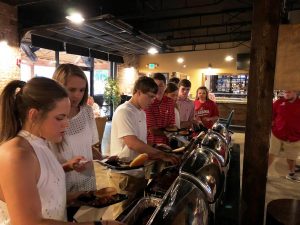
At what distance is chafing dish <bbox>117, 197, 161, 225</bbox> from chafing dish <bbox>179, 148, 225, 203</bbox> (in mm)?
227

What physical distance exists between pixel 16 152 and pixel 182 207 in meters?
0.62

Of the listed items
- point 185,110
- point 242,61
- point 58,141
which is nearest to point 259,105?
point 58,141

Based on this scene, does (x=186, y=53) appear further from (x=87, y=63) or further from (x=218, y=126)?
(x=218, y=126)

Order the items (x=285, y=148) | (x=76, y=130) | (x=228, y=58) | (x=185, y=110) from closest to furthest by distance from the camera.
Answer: (x=76, y=130)
(x=185, y=110)
(x=285, y=148)
(x=228, y=58)

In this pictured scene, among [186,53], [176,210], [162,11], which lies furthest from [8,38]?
[186,53]

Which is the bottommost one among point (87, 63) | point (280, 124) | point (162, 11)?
point (280, 124)

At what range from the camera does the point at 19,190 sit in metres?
0.75

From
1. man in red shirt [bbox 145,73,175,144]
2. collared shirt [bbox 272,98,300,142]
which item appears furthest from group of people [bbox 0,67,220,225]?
collared shirt [bbox 272,98,300,142]

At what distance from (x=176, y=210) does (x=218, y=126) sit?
6.42ft

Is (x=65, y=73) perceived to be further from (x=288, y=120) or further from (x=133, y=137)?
(x=288, y=120)

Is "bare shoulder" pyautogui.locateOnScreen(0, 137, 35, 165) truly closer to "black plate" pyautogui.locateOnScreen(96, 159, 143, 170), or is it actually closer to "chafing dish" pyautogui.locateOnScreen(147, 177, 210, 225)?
"chafing dish" pyautogui.locateOnScreen(147, 177, 210, 225)

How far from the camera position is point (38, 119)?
0.95 m

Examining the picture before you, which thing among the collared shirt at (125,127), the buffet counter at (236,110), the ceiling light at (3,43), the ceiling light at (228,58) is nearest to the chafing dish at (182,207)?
the collared shirt at (125,127)

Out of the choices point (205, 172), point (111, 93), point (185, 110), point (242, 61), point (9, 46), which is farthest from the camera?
point (242, 61)
